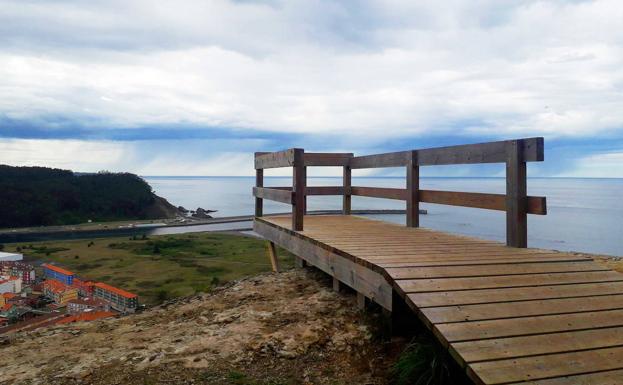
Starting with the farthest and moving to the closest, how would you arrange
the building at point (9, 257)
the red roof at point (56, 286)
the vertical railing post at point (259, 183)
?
the building at point (9, 257)
the red roof at point (56, 286)
the vertical railing post at point (259, 183)

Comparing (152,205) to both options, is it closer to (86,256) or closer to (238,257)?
(86,256)

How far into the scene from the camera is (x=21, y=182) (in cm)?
12550

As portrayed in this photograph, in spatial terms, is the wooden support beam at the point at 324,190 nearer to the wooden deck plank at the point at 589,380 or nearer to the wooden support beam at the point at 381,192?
the wooden support beam at the point at 381,192

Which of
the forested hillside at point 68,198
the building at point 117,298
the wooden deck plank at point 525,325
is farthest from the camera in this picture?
the forested hillside at point 68,198

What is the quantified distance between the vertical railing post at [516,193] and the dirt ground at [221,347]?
7.19ft

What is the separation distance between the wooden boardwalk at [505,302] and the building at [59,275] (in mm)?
53913

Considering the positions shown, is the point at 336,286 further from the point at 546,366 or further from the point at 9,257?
the point at 9,257

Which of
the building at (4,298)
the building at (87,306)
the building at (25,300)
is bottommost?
the building at (25,300)

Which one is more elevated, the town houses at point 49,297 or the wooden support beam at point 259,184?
the wooden support beam at point 259,184

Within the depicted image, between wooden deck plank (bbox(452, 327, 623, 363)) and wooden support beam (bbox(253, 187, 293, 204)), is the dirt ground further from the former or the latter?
wooden support beam (bbox(253, 187, 293, 204))

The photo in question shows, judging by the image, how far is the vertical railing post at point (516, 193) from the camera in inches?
209

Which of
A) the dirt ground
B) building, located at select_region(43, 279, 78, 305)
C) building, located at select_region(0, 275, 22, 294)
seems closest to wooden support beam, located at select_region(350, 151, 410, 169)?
the dirt ground

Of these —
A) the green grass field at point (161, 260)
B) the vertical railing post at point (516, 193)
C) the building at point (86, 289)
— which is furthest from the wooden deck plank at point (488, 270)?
the building at point (86, 289)

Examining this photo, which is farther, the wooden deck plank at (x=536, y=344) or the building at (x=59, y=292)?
the building at (x=59, y=292)
